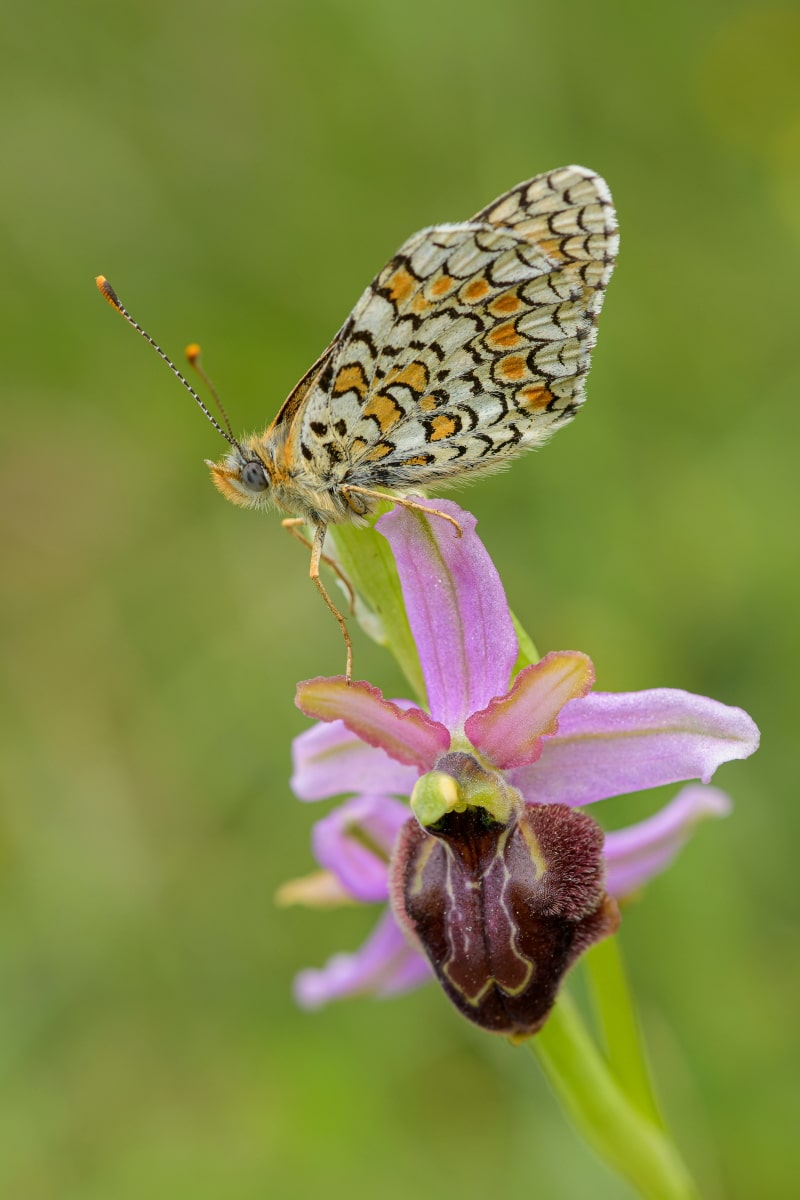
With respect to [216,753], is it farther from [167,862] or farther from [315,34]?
[315,34]

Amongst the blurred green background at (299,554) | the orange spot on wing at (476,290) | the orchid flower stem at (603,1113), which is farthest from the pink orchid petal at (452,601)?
the blurred green background at (299,554)

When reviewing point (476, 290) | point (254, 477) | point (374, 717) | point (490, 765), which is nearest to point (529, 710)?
point (490, 765)

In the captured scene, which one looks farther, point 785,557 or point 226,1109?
point 785,557

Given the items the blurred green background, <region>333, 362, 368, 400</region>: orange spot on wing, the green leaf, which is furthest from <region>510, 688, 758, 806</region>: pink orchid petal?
the blurred green background

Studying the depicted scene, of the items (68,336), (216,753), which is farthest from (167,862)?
(68,336)

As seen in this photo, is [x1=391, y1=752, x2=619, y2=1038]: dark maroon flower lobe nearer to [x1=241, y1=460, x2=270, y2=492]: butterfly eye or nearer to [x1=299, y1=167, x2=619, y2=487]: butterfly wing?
[x1=299, y1=167, x2=619, y2=487]: butterfly wing

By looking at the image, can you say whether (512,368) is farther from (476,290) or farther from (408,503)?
(408,503)
